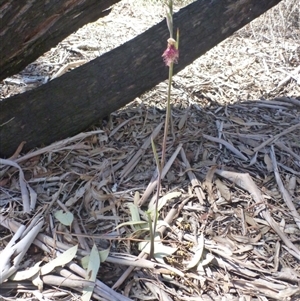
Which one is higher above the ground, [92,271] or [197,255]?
[92,271]

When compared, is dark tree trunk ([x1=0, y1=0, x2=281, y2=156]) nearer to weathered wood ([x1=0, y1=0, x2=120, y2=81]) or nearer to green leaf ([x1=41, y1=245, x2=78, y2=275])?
weathered wood ([x1=0, y1=0, x2=120, y2=81])

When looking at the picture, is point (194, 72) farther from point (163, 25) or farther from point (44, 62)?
point (44, 62)

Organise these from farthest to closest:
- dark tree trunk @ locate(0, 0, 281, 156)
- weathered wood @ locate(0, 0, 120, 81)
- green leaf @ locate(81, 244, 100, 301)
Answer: dark tree trunk @ locate(0, 0, 281, 156) < weathered wood @ locate(0, 0, 120, 81) < green leaf @ locate(81, 244, 100, 301)

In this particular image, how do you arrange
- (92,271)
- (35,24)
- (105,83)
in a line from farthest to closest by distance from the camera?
(105,83) < (35,24) < (92,271)

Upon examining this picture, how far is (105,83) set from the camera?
7.70 ft

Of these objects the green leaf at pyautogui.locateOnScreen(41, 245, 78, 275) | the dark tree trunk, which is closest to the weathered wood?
the dark tree trunk

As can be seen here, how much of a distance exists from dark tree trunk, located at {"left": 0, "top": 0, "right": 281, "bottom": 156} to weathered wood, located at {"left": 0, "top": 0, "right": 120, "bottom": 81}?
7.3 inches

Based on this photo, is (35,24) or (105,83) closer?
(35,24)

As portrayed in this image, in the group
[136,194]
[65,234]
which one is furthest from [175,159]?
[65,234]

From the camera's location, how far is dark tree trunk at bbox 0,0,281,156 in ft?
7.40

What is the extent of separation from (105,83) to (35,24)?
45 cm

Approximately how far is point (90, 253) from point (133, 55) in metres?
1.13

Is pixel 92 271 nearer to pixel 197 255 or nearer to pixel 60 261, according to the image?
pixel 60 261

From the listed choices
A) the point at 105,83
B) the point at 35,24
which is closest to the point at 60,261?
the point at 105,83
